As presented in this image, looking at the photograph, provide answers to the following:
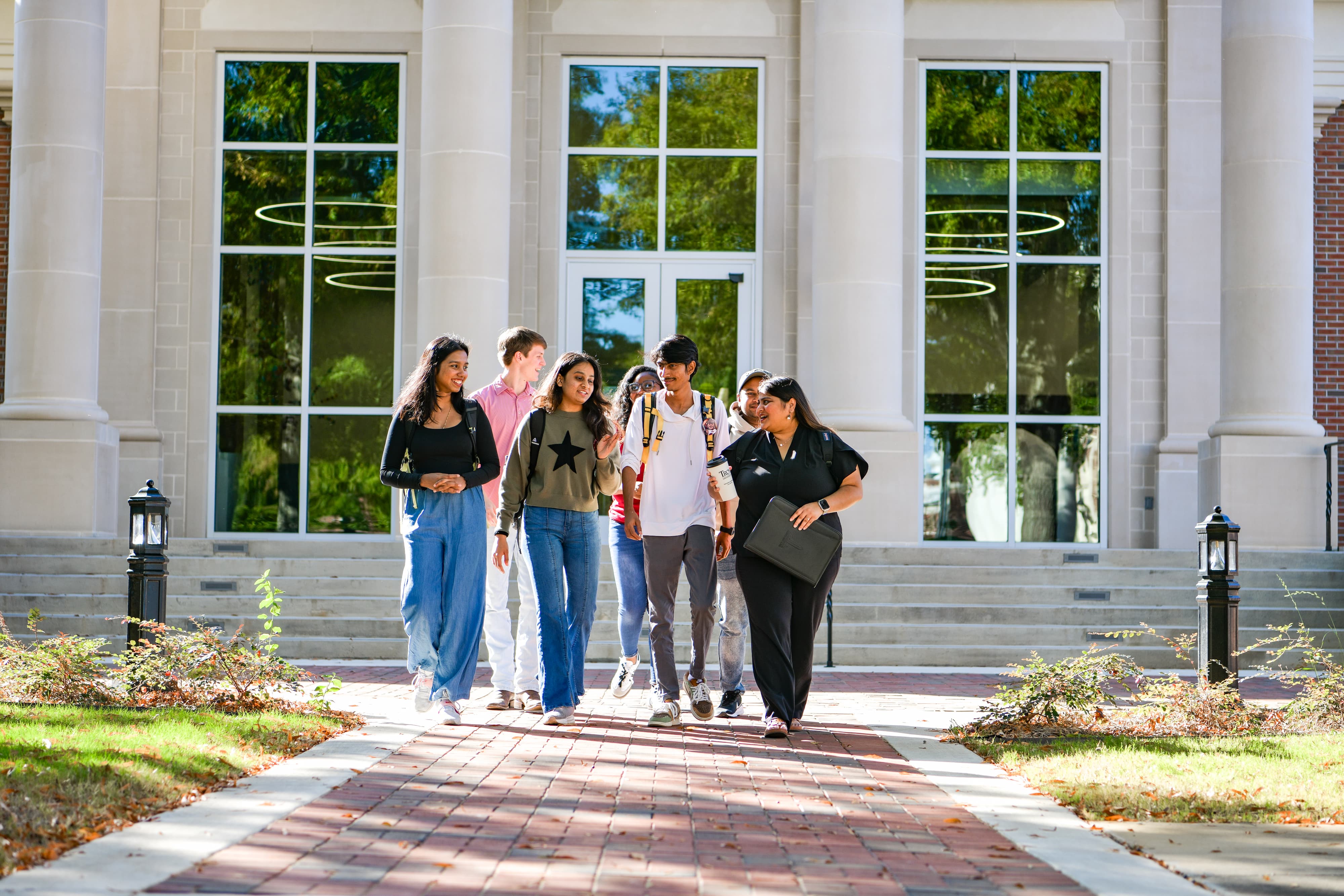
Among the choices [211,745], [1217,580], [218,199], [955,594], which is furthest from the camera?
[218,199]

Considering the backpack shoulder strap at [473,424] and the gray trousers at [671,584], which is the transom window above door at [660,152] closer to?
the backpack shoulder strap at [473,424]

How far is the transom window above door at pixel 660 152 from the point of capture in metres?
16.4

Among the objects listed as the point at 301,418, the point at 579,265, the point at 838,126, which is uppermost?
the point at 838,126

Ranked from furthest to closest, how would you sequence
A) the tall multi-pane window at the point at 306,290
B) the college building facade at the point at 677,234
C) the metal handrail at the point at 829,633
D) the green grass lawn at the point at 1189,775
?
the tall multi-pane window at the point at 306,290, the college building facade at the point at 677,234, the metal handrail at the point at 829,633, the green grass lawn at the point at 1189,775

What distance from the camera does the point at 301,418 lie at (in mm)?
16406

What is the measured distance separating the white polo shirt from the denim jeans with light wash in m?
0.33

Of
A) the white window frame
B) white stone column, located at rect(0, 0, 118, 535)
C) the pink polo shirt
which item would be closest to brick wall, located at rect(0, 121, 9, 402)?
white stone column, located at rect(0, 0, 118, 535)

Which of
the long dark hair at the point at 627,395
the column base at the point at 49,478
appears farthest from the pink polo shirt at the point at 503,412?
the column base at the point at 49,478

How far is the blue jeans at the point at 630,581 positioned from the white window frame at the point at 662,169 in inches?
341

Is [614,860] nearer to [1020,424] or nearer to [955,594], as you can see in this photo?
[955,594]

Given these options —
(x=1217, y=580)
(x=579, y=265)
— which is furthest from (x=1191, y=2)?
(x=1217, y=580)

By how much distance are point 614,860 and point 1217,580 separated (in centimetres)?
544

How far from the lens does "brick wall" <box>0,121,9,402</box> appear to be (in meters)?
16.9

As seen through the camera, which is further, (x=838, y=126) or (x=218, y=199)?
(x=218, y=199)
